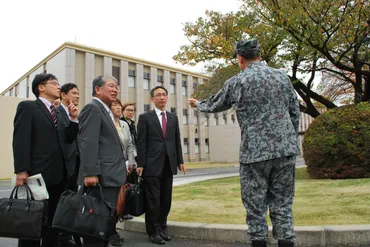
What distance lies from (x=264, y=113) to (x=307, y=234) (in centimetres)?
190

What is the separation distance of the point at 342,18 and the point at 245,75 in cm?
978

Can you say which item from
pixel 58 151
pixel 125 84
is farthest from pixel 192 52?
pixel 125 84

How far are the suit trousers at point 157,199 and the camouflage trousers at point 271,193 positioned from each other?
67.9 inches

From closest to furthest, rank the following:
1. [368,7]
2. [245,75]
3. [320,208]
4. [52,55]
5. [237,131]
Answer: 1. [245,75]
2. [320,208]
3. [368,7]
4. [52,55]
5. [237,131]

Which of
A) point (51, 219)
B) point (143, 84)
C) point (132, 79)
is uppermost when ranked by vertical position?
point (132, 79)

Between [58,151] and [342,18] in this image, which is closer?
[58,151]

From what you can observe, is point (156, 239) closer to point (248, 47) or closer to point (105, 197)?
point (105, 197)

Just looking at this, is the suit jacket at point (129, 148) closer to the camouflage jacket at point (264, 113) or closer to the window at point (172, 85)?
the camouflage jacket at point (264, 113)

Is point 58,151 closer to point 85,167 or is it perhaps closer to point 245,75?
point 85,167

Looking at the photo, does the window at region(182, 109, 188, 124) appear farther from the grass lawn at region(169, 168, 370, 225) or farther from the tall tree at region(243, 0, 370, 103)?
the grass lawn at region(169, 168, 370, 225)

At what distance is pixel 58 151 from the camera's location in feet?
10.4

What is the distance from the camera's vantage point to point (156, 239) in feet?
13.3

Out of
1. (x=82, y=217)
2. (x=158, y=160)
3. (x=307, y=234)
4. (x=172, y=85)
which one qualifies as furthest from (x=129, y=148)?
(x=172, y=85)

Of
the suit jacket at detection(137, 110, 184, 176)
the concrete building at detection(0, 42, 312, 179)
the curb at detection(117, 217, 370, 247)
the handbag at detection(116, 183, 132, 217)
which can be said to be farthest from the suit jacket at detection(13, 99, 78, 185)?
the concrete building at detection(0, 42, 312, 179)
